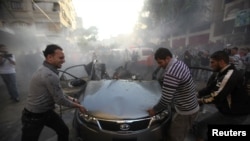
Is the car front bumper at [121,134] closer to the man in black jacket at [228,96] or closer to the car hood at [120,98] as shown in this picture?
the car hood at [120,98]

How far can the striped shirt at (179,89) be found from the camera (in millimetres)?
2643

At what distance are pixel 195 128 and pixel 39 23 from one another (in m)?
32.3

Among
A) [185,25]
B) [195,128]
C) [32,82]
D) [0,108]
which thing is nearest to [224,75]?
[195,128]

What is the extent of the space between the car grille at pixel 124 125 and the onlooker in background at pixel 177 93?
189 millimetres

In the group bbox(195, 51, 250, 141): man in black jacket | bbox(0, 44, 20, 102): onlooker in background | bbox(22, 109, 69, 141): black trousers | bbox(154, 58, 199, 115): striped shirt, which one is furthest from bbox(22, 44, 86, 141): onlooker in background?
bbox(0, 44, 20, 102): onlooker in background

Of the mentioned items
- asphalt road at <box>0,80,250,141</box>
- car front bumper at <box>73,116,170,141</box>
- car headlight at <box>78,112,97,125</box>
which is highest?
car headlight at <box>78,112,97,125</box>

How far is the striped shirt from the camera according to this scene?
264 cm

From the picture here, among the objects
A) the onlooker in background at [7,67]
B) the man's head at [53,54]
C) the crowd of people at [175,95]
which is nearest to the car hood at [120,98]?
the crowd of people at [175,95]

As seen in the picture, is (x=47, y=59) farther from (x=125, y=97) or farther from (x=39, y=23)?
(x=39, y=23)

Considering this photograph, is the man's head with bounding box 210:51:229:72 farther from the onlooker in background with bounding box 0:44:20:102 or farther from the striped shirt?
the onlooker in background with bounding box 0:44:20:102

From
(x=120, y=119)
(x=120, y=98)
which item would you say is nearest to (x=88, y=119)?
(x=120, y=119)

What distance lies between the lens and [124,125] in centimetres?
294

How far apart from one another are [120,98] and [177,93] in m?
1.02

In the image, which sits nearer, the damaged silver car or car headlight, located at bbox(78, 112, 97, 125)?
the damaged silver car
